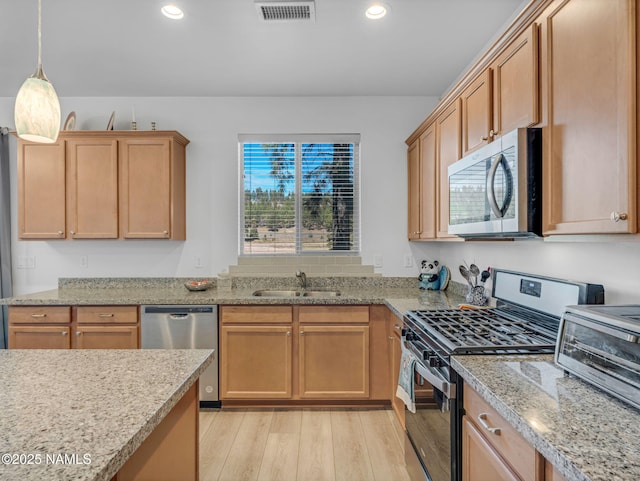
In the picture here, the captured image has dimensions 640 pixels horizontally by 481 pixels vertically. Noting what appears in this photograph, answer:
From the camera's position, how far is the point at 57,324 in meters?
2.82

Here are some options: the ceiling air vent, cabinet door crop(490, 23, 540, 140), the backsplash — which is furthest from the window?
cabinet door crop(490, 23, 540, 140)

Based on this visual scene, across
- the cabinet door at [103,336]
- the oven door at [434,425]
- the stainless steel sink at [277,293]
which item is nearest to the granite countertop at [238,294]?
the stainless steel sink at [277,293]

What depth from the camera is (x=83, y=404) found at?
981mm

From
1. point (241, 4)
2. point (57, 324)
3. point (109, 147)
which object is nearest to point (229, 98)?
point (109, 147)

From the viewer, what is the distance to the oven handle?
1.39 metres

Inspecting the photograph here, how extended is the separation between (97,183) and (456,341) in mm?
3091

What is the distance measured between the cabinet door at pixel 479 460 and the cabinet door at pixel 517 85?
119cm

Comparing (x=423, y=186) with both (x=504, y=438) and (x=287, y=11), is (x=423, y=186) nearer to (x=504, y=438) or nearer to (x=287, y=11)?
(x=287, y=11)

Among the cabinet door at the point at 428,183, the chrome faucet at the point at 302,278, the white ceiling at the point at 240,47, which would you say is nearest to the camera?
the white ceiling at the point at 240,47

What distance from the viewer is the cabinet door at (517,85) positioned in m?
1.44

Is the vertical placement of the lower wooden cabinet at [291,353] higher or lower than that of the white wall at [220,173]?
lower

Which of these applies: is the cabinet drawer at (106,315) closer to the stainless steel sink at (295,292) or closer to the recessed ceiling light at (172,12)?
the stainless steel sink at (295,292)

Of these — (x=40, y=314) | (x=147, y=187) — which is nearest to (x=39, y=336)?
(x=40, y=314)

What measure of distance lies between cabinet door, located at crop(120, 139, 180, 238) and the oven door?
2.44 meters
